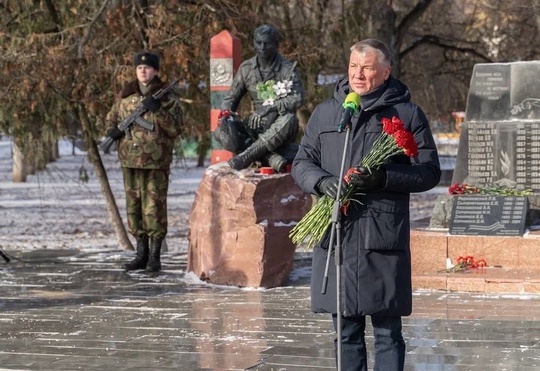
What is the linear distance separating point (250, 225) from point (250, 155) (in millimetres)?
623

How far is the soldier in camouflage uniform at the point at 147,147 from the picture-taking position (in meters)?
11.1

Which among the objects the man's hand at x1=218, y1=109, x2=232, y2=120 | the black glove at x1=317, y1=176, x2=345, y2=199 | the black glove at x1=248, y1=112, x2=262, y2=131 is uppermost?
the man's hand at x1=218, y1=109, x2=232, y2=120

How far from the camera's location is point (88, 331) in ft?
27.2

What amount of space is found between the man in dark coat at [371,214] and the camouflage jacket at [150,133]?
554 cm

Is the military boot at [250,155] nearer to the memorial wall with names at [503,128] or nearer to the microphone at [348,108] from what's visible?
the memorial wall with names at [503,128]

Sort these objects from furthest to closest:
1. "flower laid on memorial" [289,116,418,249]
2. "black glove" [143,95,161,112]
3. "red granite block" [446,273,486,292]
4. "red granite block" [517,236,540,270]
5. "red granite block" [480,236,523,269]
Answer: "black glove" [143,95,161,112]
"red granite block" [480,236,523,269]
"red granite block" [517,236,540,270]
"red granite block" [446,273,486,292]
"flower laid on memorial" [289,116,418,249]

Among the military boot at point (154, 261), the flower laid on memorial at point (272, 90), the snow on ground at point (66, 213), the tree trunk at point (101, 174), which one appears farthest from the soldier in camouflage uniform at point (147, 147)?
the tree trunk at point (101, 174)

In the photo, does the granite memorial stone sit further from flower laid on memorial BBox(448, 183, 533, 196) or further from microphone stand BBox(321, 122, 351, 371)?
microphone stand BBox(321, 122, 351, 371)

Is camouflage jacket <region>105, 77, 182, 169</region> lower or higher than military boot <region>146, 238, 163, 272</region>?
higher

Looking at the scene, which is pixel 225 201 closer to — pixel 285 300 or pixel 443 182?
pixel 285 300

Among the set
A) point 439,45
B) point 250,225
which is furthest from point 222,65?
point 439,45

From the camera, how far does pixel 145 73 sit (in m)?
11.1

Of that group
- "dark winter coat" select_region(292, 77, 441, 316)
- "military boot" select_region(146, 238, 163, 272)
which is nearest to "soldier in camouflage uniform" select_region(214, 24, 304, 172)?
"military boot" select_region(146, 238, 163, 272)

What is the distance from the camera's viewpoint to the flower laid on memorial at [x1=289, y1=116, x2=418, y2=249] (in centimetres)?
543
